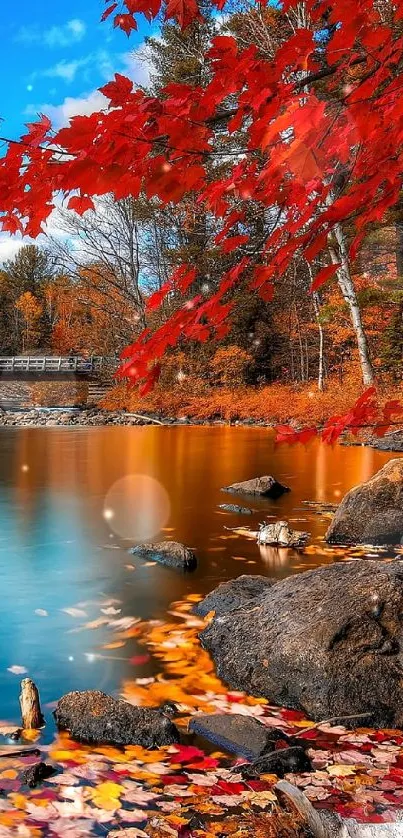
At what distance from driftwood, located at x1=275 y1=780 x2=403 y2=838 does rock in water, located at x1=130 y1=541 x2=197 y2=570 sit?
5281 millimetres

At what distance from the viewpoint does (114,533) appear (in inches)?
406

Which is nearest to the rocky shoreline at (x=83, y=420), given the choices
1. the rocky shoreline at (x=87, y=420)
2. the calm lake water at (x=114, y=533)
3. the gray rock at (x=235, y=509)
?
the rocky shoreline at (x=87, y=420)

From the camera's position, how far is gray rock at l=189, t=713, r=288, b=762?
3.71 m

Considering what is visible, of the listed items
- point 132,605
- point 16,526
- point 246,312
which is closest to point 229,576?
point 132,605

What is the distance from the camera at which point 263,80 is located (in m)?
2.86

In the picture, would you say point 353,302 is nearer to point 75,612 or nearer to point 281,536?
point 281,536

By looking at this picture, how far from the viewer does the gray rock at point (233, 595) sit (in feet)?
19.1

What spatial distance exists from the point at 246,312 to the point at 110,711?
30.7 meters

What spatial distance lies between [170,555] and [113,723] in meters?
4.05

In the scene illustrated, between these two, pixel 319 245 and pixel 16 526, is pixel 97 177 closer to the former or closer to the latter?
pixel 319 245

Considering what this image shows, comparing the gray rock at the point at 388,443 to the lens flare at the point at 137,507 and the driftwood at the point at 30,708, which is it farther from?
the driftwood at the point at 30,708

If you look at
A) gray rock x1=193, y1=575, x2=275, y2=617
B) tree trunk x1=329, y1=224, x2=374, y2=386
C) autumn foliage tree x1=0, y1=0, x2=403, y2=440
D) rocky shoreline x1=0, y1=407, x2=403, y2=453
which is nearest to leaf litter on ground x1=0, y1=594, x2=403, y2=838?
gray rock x1=193, y1=575, x2=275, y2=617

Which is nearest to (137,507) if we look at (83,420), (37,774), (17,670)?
(17,670)

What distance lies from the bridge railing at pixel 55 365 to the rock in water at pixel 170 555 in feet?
104
